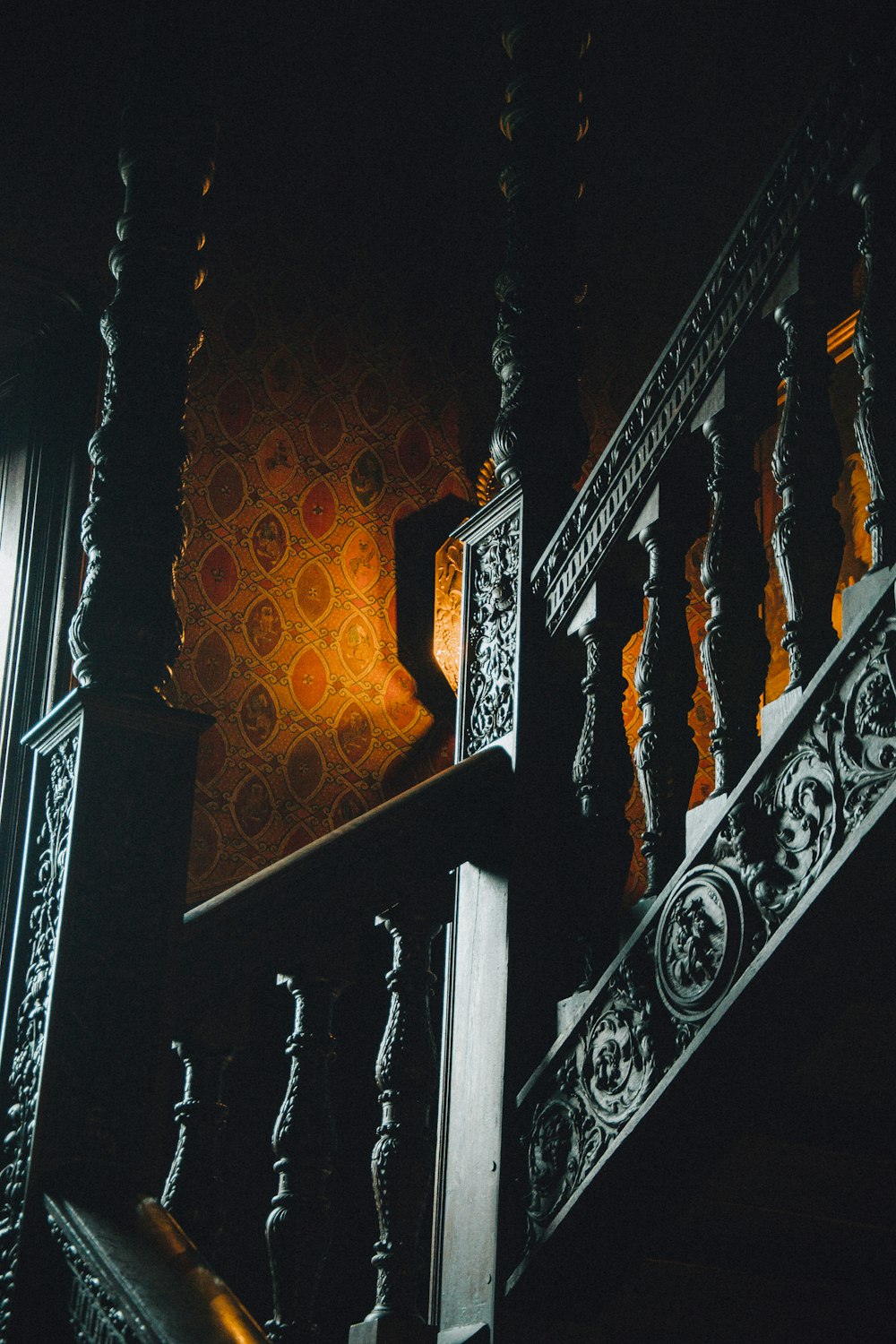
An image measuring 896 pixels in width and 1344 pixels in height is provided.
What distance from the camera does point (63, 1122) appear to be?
217 cm

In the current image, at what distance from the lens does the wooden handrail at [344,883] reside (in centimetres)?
238

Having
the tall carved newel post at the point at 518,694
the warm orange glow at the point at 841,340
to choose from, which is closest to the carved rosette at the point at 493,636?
the tall carved newel post at the point at 518,694

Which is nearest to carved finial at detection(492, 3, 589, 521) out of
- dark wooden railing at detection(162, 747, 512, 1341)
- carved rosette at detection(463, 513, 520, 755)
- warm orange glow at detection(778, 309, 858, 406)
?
carved rosette at detection(463, 513, 520, 755)

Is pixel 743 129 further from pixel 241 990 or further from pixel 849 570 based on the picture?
pixel 241 990

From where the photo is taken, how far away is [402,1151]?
241 centimetres

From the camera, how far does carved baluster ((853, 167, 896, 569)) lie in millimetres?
1951

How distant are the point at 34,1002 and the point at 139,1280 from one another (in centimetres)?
51

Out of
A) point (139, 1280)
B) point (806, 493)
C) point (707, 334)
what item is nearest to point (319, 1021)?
point (139, 1280)

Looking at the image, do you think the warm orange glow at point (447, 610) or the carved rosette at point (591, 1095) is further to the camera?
the warm orange glow at point (447, 610)

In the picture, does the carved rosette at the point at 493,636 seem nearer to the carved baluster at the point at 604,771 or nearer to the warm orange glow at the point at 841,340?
the carved baluster at the point at 604,771

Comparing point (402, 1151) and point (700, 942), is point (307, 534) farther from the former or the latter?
point (700, 942)

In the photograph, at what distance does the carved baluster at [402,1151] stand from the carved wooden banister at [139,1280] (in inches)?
16.3

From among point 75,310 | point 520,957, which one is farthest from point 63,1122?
point 75,310

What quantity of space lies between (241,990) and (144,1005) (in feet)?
0.58
